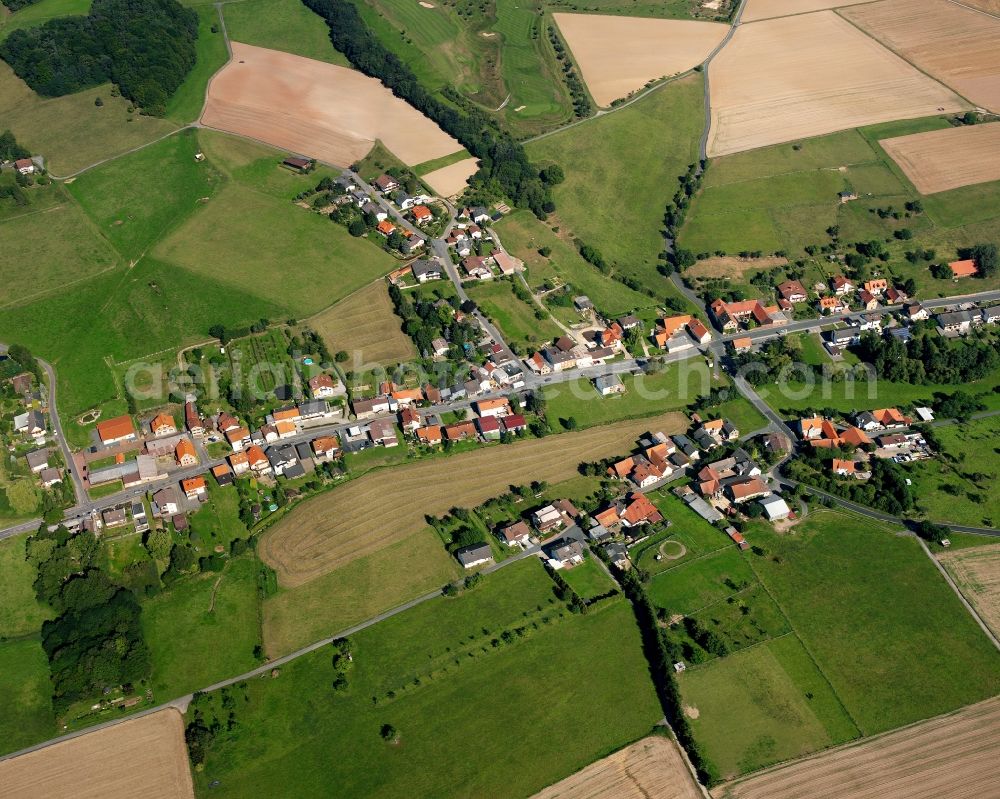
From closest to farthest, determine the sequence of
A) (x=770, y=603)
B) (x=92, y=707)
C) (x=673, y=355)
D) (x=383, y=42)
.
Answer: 1. (x=92, y=707)
2. (x=770, y=603)
3. (x=673, y=355)
4. (x=383, y=42)

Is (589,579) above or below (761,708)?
above

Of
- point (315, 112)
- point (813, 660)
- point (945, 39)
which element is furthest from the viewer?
point (945, 39)

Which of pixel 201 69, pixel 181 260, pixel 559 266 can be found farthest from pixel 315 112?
pixel 559 266

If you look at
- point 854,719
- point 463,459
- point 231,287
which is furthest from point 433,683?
point 231,287

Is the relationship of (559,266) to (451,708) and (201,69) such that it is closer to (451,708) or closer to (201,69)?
(451,708)

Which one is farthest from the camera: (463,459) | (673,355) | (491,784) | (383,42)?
(383,42)

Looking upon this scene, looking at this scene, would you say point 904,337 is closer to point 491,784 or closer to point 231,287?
point 491,784

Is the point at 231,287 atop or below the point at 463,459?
atop

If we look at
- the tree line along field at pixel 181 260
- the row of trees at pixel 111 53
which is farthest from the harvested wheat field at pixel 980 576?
the row of trees at pixel 111 53
